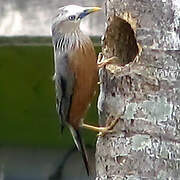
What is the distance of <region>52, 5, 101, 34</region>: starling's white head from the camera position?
5887 mm

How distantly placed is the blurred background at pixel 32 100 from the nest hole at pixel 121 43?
224 cm

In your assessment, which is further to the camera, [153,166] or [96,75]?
[96,75]

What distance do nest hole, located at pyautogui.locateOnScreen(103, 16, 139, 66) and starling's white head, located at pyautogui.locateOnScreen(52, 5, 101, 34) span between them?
165mm

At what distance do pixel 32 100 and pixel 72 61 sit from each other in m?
3.36

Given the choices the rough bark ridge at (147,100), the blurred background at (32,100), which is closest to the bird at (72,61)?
the rough bark ridge at (147,100)

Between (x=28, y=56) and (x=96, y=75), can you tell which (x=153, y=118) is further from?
(x=28, y=56)

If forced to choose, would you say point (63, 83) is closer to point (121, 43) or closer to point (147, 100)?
point (121, 43)

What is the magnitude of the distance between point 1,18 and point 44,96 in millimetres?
954

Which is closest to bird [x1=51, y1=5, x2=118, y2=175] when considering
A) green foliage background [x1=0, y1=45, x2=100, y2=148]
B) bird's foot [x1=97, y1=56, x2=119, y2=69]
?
bird's foot [x1=97, y1=56, x2=119, y2=69]

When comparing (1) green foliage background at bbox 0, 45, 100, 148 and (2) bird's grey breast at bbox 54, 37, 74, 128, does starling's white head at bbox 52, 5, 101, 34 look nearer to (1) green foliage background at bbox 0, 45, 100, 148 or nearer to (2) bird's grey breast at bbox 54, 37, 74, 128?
(2) bird's grey breast at bbox 54, 37, 74, 128

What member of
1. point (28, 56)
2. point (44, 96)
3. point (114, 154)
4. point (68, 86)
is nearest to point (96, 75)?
point (68, 86)

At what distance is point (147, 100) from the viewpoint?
540 cm

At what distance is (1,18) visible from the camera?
8703 mm

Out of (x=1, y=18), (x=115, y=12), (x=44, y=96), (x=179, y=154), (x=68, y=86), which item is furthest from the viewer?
(x=44, y=96)
